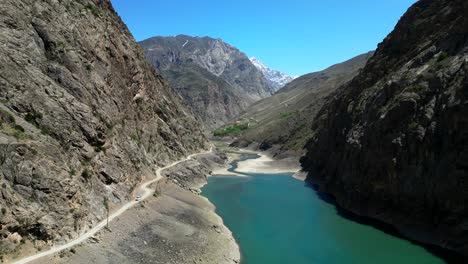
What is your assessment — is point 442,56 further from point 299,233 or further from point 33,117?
point 33,117

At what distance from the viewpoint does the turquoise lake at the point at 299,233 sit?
50094mm

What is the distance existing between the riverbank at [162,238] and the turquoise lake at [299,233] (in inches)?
120

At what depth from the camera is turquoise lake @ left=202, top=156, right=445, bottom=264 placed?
164 feet

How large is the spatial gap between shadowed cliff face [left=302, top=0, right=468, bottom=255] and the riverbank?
2564 cm

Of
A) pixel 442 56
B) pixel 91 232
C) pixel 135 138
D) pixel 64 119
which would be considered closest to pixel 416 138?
pixel 442 56

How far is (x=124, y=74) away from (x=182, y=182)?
2451 centimetres

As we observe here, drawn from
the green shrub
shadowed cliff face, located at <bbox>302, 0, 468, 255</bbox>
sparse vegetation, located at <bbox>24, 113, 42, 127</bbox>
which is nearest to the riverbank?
sparse vegetation, located at <bbox>24, 113, 42, 127</bbox>

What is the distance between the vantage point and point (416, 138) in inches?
2453

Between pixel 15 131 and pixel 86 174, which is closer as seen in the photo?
pixel 15 131

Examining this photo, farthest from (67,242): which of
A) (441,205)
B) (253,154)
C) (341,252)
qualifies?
(253,154)

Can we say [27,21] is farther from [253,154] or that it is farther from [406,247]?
[253,154]

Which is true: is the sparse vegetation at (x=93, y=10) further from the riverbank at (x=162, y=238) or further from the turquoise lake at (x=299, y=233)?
the turquoise lake at (x=299, y=233)

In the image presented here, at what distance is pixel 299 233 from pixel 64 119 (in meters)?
34.8

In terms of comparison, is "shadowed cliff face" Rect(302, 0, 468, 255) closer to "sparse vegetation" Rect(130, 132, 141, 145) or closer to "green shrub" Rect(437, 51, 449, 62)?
"green shrub" Rect(437, 51, 449, 62)
